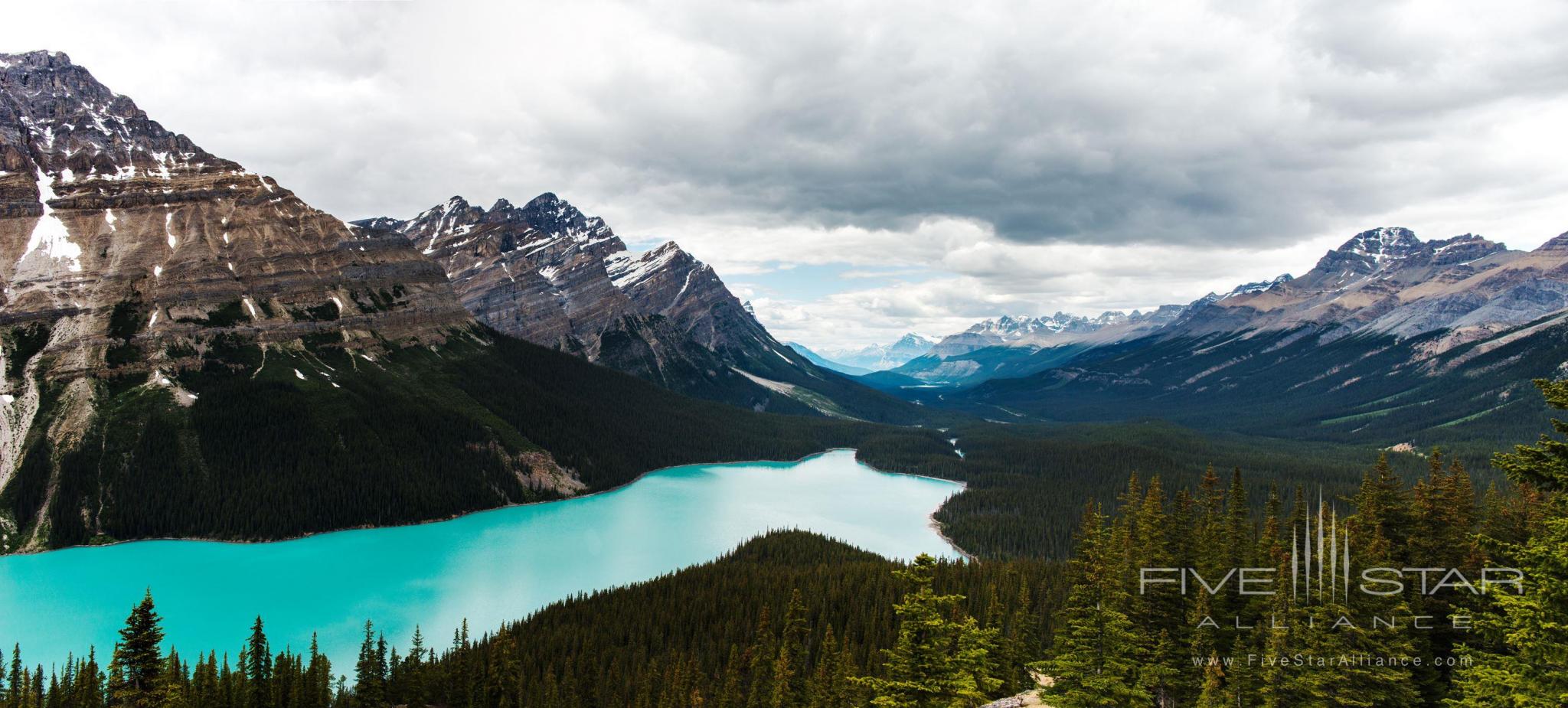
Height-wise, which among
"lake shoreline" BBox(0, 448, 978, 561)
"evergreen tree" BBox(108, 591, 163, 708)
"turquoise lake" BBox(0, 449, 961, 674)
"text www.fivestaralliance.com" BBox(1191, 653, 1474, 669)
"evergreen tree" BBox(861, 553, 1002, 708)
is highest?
"evergreen tree" BBox(861, 553, 1002, 708)

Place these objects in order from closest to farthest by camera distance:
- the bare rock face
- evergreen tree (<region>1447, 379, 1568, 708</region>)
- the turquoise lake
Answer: evergreen tree (<region>1447, 379, 1568, 708</region>) → the turquoise lake → the bare rock face

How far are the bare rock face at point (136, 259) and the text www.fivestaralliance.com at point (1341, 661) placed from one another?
472 feet

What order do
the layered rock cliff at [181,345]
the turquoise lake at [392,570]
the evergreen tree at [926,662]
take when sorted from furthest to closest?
the layered rock cliff at [181,345], the turquoise lake at [392,570], the evergreen tree at [926,662]

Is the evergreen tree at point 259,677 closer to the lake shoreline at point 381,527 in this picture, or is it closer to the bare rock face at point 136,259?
the lake shoreline at point 381,527

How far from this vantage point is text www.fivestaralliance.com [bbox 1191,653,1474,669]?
84.7 feet

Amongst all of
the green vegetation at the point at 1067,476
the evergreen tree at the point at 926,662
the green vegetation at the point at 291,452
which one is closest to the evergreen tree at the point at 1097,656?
the evergreen tree at the point at 926,662

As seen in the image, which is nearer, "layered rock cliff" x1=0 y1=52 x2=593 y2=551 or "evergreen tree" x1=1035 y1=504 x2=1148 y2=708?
"evergreen tree" x1=1035 y1=504 x2=1148 y2=708

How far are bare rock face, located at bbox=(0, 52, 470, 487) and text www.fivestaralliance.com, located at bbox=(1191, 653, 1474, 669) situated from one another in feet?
472

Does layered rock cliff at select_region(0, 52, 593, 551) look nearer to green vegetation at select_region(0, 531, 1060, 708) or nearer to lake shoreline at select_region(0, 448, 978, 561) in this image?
lake shoreline at select_region(0, 448, 978, 561)

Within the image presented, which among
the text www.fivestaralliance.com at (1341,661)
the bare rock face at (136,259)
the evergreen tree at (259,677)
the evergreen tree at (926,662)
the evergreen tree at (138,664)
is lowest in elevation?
the evergreen tree at (259,677)

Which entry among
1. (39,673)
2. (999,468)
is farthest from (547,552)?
(999,468)

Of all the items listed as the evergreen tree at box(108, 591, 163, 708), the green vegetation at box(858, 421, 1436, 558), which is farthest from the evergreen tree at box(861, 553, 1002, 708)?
the green vegetation at box(858, 421, 1436, 558)

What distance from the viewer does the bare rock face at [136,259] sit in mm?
125375

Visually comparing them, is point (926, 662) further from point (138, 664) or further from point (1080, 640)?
point (138, 664)
